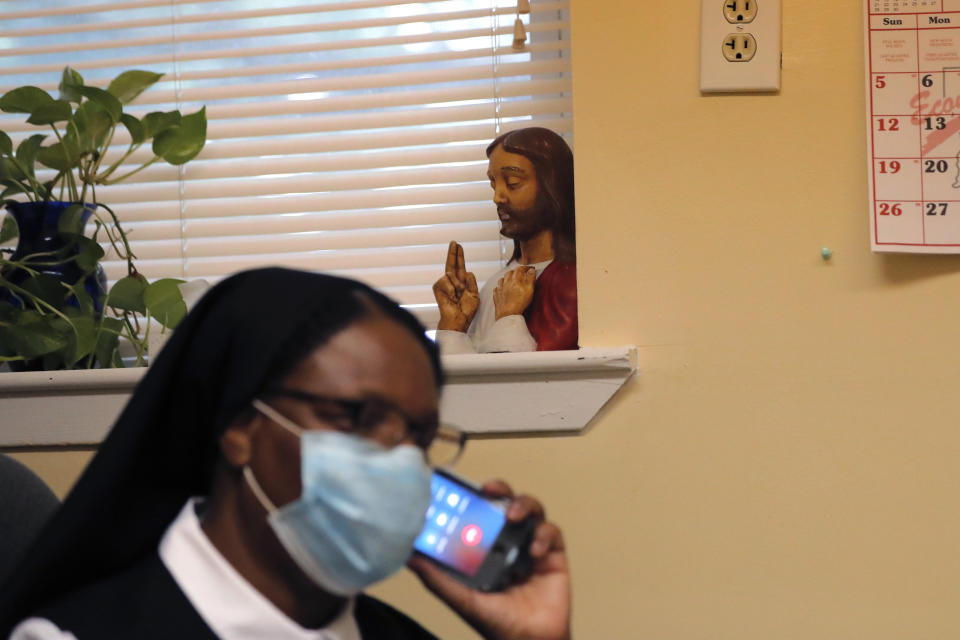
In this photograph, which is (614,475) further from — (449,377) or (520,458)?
(449,377)

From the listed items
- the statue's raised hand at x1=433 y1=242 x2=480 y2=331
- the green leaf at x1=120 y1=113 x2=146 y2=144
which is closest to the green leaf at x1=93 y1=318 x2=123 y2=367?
the green leaf at x1=120 y1=113 x2=146 y2=144

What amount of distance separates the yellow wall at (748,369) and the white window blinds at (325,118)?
286mm

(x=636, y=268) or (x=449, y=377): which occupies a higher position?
(x=636, y=268)

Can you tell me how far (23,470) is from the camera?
1218mm

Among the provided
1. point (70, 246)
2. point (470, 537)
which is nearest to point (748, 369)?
point (470, 537)

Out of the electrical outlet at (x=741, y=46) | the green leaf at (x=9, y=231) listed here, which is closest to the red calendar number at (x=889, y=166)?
the electrical outlet at (x=741, y=46)

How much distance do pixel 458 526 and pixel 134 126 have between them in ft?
3.55

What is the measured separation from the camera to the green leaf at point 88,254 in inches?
67.6

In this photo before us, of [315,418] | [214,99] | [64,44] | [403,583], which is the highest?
[64,44]

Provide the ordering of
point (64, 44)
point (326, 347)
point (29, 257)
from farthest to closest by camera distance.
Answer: point (64, 44) → point (29, 257) → point (326, 347)

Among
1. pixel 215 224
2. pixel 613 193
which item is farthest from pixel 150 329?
pixel 613 193

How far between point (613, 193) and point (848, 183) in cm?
36

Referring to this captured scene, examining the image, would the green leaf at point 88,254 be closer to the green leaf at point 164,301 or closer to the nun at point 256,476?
the green leaf at point 164,301

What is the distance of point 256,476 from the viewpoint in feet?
3.07
